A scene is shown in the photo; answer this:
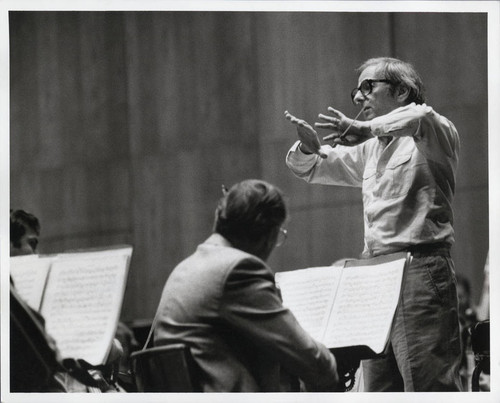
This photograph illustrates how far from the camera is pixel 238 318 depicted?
2854mm

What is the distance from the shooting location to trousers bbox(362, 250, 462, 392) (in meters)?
3.34

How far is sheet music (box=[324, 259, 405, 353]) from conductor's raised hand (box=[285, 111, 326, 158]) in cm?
65

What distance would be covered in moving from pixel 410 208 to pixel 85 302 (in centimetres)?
122

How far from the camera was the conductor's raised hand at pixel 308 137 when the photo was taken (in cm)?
363

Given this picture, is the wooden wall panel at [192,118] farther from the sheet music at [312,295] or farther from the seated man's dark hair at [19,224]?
the sheet music at [312,295]

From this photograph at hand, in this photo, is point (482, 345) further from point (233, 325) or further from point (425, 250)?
point (233, 325)

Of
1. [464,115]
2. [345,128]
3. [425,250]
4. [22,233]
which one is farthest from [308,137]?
[464,115]

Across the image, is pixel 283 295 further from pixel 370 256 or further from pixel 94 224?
pixel 94 224

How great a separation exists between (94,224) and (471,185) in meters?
2.28

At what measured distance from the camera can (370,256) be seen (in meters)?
3.53

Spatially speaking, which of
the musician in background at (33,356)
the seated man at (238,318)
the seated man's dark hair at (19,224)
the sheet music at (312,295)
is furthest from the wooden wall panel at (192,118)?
the seated man at (238,318)

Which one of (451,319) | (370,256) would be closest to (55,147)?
(370,256)

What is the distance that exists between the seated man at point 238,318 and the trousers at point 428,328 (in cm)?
48

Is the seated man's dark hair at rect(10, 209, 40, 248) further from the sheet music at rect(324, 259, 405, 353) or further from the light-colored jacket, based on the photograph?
the sheet music at rect(324, 259, 405, 353)
